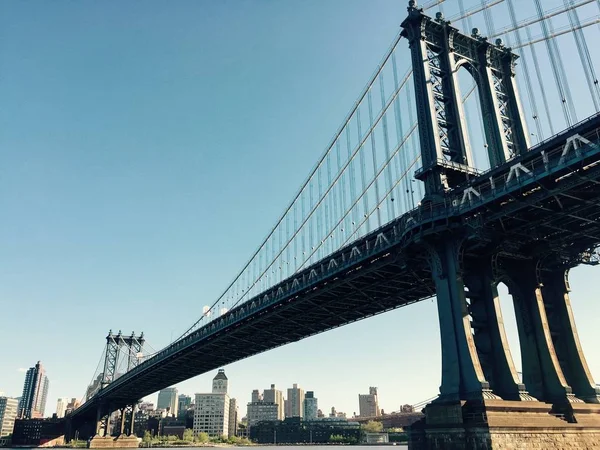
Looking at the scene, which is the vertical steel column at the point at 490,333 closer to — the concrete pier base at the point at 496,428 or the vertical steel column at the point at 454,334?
the concrete pier base at the point at 496,428

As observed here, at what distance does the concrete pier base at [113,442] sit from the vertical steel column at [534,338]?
120 meters

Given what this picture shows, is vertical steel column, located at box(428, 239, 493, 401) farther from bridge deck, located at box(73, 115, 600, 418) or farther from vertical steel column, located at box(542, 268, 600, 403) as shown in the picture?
vertical steel column, located at box(542, 268, 600, 403)

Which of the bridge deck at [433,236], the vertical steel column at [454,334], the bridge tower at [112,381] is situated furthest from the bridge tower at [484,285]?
the bridge tower at [112,381]

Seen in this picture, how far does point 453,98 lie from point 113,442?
12761cm

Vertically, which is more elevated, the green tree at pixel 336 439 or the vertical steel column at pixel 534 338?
the vertical steel column at pixel 534 338

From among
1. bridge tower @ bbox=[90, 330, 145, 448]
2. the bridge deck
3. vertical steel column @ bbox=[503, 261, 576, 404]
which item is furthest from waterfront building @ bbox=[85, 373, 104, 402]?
vertical steel column @ bbox=[503, 261, 576, 404]

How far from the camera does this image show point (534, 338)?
3909cm

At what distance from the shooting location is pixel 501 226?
121 ft

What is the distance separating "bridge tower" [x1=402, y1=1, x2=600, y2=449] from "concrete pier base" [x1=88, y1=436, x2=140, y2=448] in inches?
4698

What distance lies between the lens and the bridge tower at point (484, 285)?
33188 millimetres

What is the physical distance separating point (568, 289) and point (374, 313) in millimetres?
24011

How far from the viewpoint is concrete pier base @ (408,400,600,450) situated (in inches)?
1175

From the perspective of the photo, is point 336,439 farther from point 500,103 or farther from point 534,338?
point 500,103

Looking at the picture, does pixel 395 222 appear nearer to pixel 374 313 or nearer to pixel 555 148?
pixel 555 148
